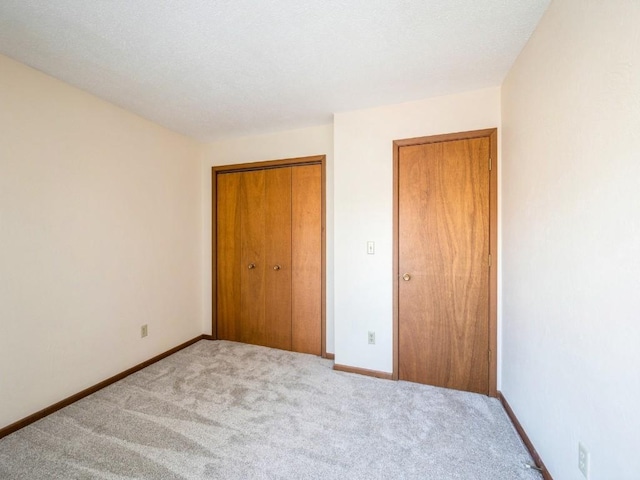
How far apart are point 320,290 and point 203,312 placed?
161 centimetres

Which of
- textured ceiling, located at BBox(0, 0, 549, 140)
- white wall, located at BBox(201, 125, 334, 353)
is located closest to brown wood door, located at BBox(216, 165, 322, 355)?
white wall, located at BBox(201, 125, 334, 353)

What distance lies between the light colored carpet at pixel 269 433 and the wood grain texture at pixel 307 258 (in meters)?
0.52

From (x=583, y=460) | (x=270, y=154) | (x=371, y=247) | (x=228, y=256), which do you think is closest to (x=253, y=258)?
(x=228, y=256)

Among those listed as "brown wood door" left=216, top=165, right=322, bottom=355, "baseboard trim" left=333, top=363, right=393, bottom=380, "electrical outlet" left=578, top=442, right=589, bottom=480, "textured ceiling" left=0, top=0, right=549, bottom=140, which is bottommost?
"baseboard trim" left=333, top=363, right=393, bottom=380

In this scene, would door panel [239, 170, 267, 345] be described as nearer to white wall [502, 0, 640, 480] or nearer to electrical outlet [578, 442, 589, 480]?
white wall [502, 0, 640, 480]

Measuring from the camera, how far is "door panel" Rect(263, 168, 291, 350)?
2988 millimetres

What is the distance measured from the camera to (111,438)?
170cm

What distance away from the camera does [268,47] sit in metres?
1.64

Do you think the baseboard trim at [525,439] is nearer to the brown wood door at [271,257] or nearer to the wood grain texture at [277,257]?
the brown wood door at [271,257]

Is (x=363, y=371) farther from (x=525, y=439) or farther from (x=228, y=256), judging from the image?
(x=228, y=256)

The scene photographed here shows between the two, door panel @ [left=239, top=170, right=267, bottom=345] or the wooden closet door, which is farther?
the wooden closet door

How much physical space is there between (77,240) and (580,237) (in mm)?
3127

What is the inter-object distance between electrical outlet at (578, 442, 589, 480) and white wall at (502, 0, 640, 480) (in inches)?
1.2

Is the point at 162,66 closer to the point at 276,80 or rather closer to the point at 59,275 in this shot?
the point at 276,80
